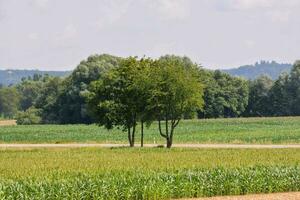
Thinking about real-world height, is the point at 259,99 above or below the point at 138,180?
above

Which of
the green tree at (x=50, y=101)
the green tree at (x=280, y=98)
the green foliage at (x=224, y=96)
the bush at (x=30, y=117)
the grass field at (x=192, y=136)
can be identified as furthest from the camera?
the bush at (x=30, y=117)

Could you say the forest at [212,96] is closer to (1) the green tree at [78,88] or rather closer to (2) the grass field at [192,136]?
(1) the green tree at [78,88]

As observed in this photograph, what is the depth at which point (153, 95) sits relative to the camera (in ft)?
205

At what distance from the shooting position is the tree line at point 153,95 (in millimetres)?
63219

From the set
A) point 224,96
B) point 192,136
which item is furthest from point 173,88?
point 224,96

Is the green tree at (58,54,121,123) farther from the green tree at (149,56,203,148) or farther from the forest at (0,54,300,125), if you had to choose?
the green tree at (149,56,203,148)

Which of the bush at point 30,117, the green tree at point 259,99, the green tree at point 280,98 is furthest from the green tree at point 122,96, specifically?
the green tree at point 259,99

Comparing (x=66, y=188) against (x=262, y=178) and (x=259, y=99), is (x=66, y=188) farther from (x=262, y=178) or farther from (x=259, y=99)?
(x=259, y=99)

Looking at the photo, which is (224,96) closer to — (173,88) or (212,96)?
(212,96)

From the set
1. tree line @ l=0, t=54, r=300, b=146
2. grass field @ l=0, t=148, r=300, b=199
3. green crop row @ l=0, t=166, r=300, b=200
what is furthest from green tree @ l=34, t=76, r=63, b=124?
green crop row @ l=0, t=166, r=300, b=200

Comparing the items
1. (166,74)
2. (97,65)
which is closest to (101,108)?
(166,74)

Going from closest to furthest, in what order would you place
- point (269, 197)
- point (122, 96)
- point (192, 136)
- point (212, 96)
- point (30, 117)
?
1. point (269, 197)
2. point (122, 96)
3. point (192, 136)
4. point (212, 96)
5. point (30, 117)

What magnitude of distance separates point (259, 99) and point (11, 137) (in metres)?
74.1

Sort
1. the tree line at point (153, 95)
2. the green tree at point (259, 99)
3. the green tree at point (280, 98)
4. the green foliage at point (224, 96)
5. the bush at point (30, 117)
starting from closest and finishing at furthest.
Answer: the tree line at point (153, 95) < the green foliage at point (224, 96) < the green tree at point (280, 98) < the bush at point (30, 117) < the green tree at point (259, 99)
